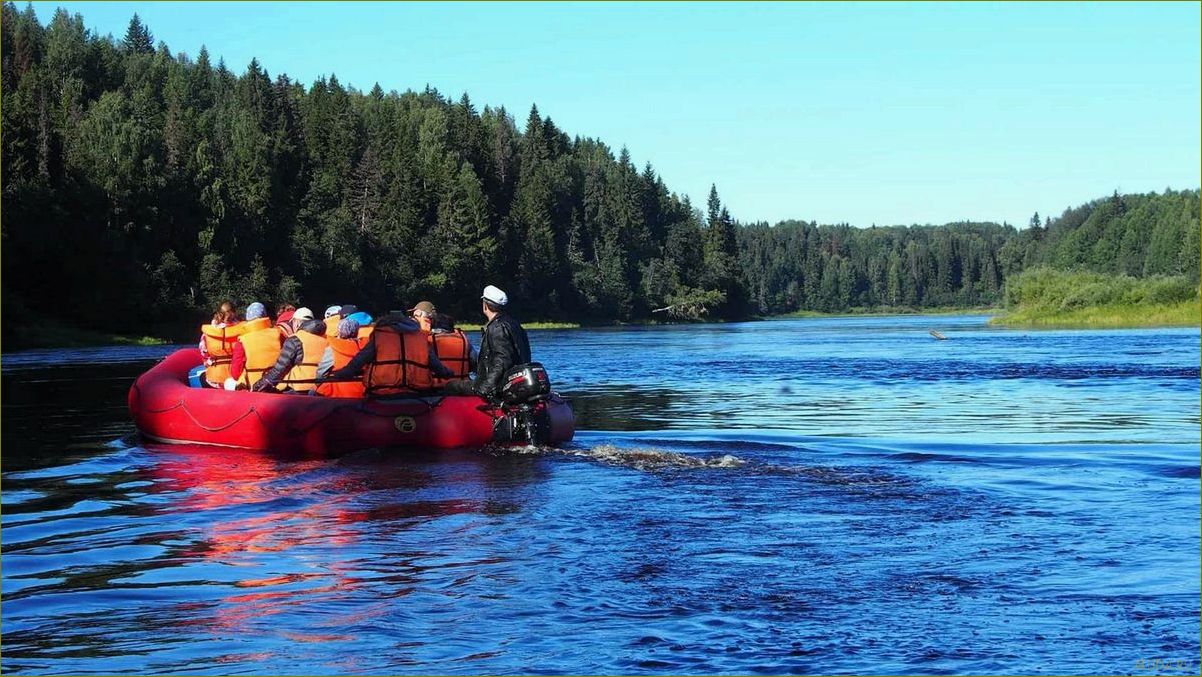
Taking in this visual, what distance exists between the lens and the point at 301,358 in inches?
590

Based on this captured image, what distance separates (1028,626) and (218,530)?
5.95m

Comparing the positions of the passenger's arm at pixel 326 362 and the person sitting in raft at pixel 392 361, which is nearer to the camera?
the person sitting in raft at pixel 392 361

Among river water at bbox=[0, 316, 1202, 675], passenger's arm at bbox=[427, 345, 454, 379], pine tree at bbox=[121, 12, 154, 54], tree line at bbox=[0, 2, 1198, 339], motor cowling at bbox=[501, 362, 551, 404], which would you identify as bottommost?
river water at bbox=[0, 316, 1202, 675]

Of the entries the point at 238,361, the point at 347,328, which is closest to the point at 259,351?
the point at 238,361

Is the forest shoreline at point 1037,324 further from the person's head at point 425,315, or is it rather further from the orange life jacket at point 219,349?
the person's head at point 425,315

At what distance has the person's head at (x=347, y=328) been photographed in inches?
579

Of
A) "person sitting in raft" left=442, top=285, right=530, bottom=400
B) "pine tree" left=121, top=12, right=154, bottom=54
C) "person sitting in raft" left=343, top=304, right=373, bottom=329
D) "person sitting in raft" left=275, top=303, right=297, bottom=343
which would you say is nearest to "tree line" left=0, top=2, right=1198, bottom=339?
"pine tree" left=121, top=12, right=154, bottom=54

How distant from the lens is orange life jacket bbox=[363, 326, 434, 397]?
568 inches

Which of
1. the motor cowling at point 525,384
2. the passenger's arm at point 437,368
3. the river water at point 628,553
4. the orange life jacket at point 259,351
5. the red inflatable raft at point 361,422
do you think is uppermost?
the orange life jacket at point 259,351

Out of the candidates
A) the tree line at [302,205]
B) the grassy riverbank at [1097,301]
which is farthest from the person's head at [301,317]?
the grassy riverbank at [1097,301]

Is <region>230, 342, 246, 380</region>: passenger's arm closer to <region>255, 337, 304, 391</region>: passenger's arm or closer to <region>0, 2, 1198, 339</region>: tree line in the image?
<region>255, 337, 304, 391</region>: passenger's arm

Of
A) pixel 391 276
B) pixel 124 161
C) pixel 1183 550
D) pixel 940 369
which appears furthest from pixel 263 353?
pixel 391 276

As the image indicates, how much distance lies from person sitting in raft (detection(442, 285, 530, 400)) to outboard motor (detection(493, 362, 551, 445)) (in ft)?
0.39

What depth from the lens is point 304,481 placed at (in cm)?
1242
